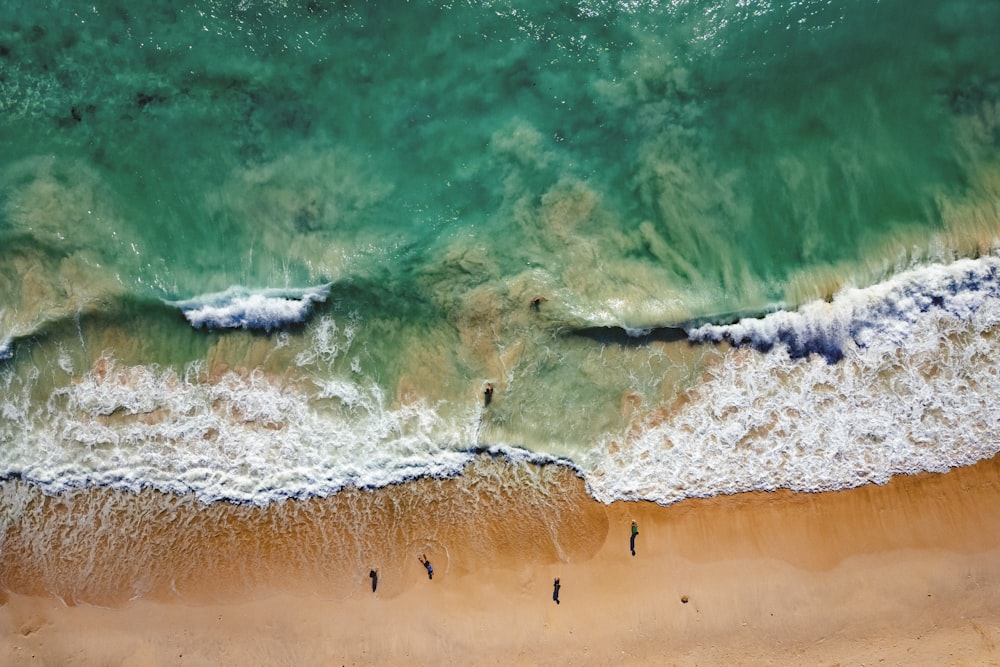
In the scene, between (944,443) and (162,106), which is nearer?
(944,443)

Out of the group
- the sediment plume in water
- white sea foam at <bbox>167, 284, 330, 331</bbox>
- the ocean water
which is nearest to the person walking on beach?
the sediment plume in water

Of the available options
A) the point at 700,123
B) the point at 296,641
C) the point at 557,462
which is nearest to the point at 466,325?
the point at 557,462

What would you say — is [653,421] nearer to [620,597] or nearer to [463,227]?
[620,597]

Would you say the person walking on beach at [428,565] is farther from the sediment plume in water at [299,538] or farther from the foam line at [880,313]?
the foam line at [880,313]

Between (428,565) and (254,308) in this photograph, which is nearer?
(428,565)

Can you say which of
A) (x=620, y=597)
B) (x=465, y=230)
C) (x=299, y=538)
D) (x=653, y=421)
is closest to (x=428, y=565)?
(x=299, y=538)

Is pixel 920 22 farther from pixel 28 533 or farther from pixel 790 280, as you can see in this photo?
pixel 28 533
